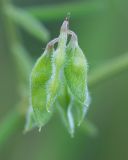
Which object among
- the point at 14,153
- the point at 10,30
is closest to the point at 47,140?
the point at 14,153

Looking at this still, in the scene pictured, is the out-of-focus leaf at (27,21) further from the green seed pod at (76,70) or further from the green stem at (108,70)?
the green seed pod at (76,70)

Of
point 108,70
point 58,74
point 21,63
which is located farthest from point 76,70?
point 21,63

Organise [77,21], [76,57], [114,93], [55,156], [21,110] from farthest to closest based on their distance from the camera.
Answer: [114,93]
[77,21]
[55,156]
[21,110]
[76,57]

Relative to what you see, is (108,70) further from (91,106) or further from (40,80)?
(91,106)

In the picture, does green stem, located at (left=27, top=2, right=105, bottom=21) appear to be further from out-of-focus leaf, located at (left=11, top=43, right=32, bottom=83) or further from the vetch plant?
the vetch plant

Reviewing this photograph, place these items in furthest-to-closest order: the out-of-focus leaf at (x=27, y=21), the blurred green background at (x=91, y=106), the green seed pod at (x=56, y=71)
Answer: the blurred green background at (x=91, y=106) < the out-of-focus leaf at (x=27, y=21) < the green seed pod at (x=56, y=71)

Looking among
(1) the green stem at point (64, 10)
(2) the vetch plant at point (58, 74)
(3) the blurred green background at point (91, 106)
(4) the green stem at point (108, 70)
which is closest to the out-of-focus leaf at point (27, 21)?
(1) the green stem at point (64, 10)

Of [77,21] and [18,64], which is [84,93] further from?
[77,21]
